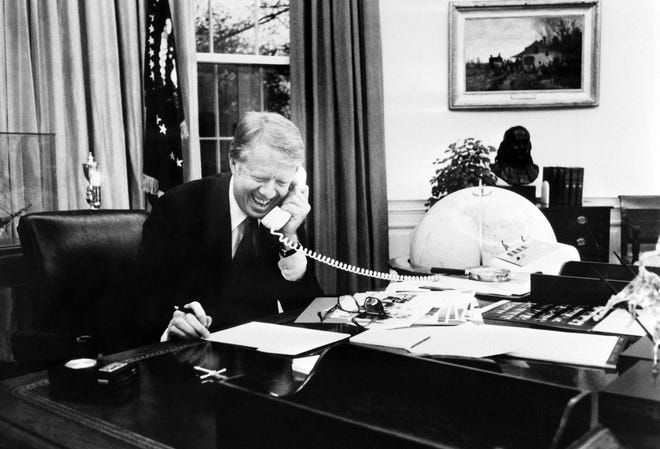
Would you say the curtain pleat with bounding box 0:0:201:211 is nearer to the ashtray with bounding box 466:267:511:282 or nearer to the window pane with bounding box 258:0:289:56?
the window pane with bounding box 258:0:289:56

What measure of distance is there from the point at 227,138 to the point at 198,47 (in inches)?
25.5

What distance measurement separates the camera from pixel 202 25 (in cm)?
453

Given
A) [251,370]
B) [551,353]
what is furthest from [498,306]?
[251,370]

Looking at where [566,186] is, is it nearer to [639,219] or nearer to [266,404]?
[639,219]

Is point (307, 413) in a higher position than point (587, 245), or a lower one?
higher

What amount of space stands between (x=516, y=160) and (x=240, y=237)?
2533mm

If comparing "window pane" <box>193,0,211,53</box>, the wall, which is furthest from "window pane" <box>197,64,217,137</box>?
the wall

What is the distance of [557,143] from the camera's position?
15.8 feet

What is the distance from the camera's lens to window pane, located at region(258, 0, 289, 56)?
4.67 metres

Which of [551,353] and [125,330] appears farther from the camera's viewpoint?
[125,330]

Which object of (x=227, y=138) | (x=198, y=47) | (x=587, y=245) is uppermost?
(x=198, y=47)

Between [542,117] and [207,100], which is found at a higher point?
[207,100]

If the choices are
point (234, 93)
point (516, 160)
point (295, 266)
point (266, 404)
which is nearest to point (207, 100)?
point (234, 93)

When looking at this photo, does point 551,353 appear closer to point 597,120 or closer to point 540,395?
point 540,395
